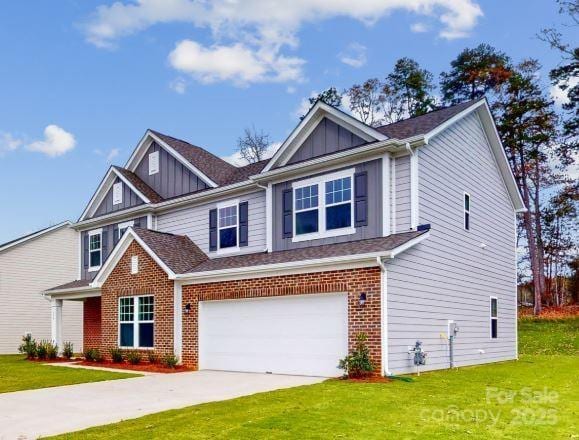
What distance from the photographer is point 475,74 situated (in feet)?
124

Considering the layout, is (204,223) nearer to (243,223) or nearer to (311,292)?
(243,223)

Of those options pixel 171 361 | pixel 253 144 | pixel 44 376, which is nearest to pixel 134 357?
pixel 171 361

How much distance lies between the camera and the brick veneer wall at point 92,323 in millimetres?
24297

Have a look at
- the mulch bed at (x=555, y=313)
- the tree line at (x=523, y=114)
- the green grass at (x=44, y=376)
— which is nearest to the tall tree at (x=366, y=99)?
the tree line at (x=523, y=114)

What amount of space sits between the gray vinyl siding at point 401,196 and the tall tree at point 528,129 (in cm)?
2254

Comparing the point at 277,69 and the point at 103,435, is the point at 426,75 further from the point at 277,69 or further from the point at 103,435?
the point at 103,435

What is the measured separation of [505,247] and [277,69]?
13.4 meters

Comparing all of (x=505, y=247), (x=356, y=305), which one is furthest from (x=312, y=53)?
(x=356, y=305)

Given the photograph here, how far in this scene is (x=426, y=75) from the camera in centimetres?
3912

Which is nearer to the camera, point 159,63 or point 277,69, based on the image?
point 159,63

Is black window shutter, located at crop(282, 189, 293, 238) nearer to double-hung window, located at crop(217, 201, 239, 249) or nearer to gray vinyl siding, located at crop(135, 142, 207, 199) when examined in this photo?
double-hung window, located at crop(217, 201, 239, 249)

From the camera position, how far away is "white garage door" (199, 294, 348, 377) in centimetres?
1421

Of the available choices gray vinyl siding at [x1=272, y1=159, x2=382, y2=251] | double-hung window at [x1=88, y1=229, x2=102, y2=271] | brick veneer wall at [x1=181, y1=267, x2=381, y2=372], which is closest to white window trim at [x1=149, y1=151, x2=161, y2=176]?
double-hung window at [x1=88, y1=229, x2=102, y2=271]

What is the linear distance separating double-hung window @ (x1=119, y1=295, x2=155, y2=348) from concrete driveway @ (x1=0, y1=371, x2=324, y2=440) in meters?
3.36
